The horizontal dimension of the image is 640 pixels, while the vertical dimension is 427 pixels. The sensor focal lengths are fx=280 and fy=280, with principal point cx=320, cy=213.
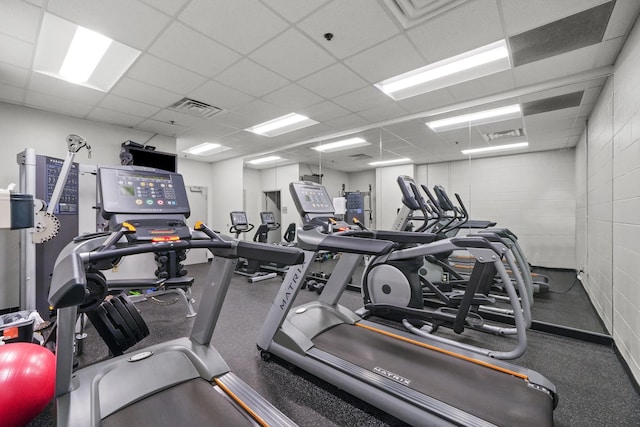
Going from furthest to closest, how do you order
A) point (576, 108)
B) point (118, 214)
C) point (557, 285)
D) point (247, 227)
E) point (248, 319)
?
point (247, 227), point (557, 285), point (576, 108), point (248, 319), point (118, 214)

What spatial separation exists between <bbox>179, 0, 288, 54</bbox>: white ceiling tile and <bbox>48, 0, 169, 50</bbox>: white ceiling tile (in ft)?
0.88

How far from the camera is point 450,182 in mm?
4371

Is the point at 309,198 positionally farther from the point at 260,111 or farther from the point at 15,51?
the point at 15,51

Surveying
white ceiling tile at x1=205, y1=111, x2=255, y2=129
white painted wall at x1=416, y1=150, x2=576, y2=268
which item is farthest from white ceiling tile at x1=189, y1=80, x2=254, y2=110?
white painted wall at x1=416, y1=150, x2=576, y2=268

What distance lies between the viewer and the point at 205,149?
6609 mm

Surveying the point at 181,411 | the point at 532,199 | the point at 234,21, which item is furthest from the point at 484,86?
the point at 181,411

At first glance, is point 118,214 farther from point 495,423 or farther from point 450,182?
point 450,182

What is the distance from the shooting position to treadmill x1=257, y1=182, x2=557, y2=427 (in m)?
1.53

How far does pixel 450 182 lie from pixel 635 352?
9.03ft

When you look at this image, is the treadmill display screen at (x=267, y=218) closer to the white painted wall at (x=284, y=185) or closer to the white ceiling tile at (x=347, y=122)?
the white painted wall at (x=284, y=185)

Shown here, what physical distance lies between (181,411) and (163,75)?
10.8 feet

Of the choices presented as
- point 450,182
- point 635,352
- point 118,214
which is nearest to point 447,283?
point 450,182

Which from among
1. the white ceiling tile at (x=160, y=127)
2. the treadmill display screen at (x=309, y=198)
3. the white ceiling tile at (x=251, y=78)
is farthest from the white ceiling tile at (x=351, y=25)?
the white ceiling tile at (x=160, y=127)

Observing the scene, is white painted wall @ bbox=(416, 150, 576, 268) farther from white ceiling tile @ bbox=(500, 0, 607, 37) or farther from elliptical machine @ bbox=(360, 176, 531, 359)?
white ceiling tile @ bbox=(500, 0, 607, 37)
